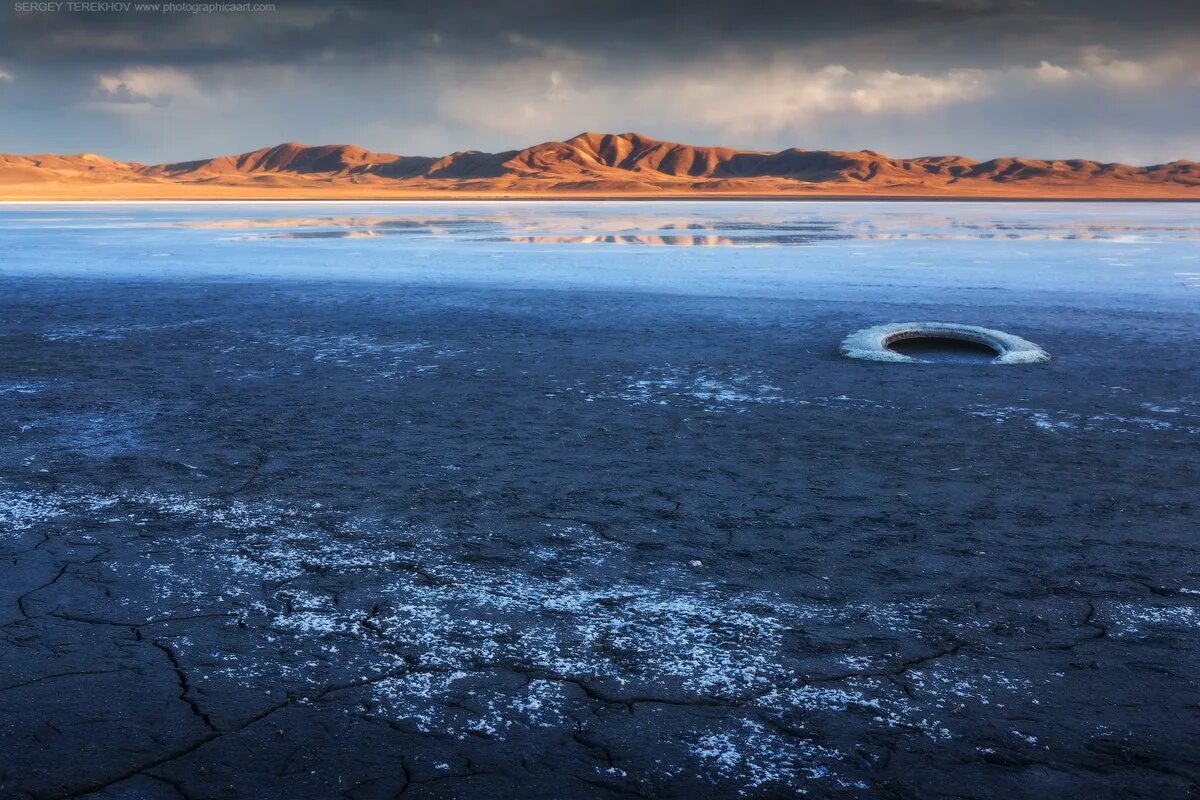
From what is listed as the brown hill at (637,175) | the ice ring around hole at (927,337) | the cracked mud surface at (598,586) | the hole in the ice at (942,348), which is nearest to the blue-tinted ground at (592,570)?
the cracked mud surface at (598,586)

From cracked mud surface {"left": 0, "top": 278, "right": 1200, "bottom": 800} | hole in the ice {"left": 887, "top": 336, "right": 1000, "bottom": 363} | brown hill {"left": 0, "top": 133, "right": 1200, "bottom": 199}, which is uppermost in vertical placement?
brown hill {"left": 0, "top": 133, "right": 1200, "bottom": 199}

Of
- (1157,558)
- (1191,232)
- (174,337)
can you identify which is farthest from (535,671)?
(1191,232)

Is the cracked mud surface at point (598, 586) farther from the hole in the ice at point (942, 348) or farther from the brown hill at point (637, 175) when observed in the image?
the brown hill at point (637, 175)

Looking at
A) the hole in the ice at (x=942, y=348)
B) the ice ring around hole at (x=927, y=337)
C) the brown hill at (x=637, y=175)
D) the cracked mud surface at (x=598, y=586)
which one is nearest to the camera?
the cracked mud surface at (x=598, y=586)

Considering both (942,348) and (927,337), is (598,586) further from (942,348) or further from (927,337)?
(942,348)

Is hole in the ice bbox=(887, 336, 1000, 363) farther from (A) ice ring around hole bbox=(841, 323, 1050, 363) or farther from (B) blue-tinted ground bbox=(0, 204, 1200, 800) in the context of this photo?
(B) blue-tinted ground bbox=(0, 204, 1200, 800)

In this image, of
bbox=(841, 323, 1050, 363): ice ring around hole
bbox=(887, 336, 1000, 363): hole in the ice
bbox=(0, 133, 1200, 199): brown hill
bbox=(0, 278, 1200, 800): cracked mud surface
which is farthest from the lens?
bbox=(0, 133, 1200, 199): brown hill

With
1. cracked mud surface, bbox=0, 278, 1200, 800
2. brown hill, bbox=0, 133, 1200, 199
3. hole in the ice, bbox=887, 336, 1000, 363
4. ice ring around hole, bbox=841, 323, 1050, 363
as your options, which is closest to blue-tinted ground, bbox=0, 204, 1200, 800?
cracked mud surface, bbox=0, 278, 1200, 800
